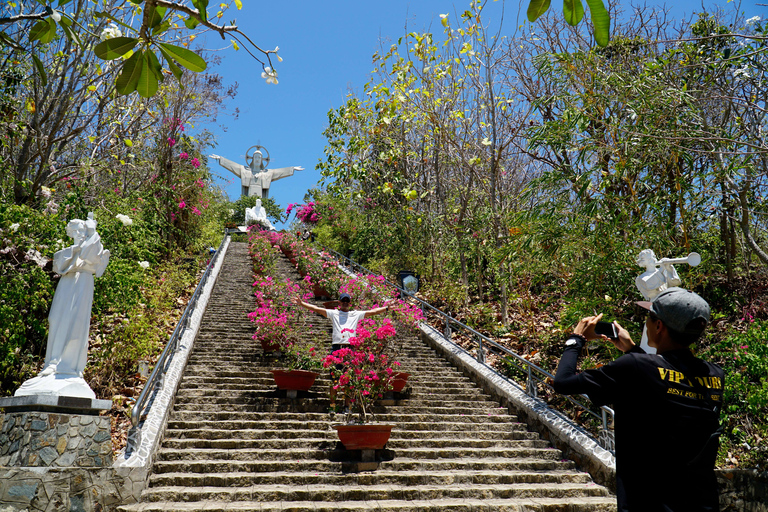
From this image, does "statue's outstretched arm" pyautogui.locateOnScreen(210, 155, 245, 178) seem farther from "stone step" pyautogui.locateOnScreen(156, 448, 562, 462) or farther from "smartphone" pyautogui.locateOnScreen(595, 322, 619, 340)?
"smartphone" pyautogui.locateOnScreen(595, 322, 619, 340)

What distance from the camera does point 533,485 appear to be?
6.85 meters

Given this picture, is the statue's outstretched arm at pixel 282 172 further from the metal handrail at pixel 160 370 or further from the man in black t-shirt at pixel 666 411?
the man in black t-shirt at pixel 666 411

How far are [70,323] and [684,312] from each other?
5861mm

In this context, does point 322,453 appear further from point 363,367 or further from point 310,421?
point 363,367

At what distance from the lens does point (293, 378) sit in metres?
8.38

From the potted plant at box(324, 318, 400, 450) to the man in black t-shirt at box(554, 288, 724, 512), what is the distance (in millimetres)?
5028

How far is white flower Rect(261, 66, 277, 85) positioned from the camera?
3.06 metres

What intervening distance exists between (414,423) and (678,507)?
6348 millimetres

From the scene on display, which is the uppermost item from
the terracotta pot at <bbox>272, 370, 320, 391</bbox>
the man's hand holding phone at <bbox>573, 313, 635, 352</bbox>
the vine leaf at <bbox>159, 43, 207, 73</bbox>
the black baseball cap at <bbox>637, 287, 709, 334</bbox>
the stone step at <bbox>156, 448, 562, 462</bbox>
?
the vine leaf at <bbox>159, 43, 207, 73</bbox>

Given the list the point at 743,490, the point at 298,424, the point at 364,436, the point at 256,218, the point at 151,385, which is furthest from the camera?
the point at 256,218

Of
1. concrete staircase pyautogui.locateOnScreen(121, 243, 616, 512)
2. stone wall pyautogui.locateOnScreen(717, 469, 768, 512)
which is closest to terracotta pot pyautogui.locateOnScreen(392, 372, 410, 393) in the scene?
concrete staircase pyautogui.locateOnScreen(121, 243, 616, 512)

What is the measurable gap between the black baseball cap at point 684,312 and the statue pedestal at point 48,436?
5.76 m

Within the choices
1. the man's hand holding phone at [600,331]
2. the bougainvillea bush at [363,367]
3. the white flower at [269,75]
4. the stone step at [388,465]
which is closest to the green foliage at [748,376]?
the stone step at [388,465]

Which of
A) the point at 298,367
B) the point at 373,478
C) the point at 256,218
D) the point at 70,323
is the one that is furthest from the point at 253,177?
the point at 373,478
